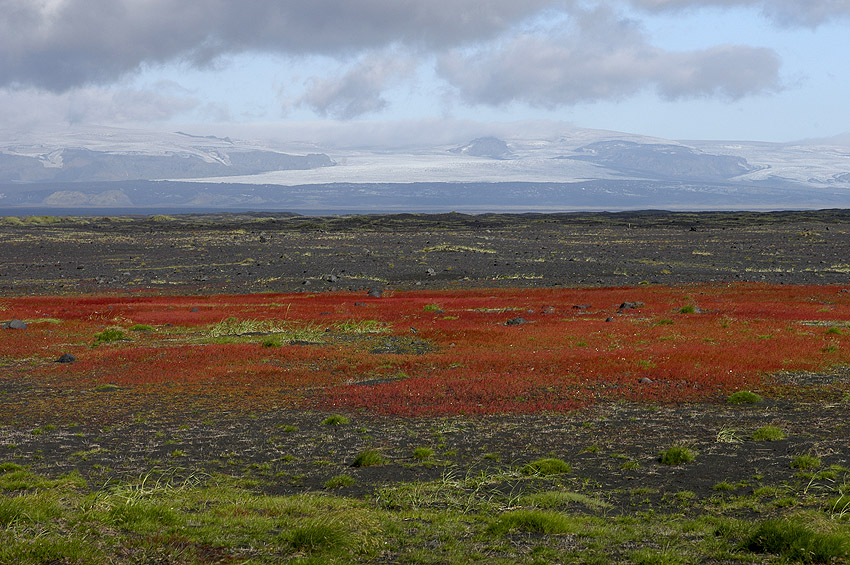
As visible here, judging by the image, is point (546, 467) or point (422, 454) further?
point (422, 454)

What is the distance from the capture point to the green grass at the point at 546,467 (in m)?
15.3

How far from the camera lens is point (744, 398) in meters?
21.7

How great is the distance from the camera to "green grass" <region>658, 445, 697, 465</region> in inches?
620

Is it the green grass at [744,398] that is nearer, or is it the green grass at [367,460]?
the green grass at [367,460]

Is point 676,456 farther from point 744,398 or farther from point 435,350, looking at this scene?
point 435,350

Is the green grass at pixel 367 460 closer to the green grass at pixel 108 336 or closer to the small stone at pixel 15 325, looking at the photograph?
the green grass at pixel 108 336

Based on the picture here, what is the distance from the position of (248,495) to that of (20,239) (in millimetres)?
126391

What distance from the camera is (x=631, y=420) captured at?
19.8 metres

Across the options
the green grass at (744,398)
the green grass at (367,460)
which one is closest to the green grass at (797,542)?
the green grass at (367,460)

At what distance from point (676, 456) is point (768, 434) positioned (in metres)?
Result: 2.97

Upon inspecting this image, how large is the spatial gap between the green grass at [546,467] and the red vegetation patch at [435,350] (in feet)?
18.5

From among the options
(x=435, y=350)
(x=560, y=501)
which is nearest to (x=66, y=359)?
(x=435, y=350)

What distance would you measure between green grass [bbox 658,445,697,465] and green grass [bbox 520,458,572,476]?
1.99m

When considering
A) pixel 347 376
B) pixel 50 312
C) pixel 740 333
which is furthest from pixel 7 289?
pixel 740 333
